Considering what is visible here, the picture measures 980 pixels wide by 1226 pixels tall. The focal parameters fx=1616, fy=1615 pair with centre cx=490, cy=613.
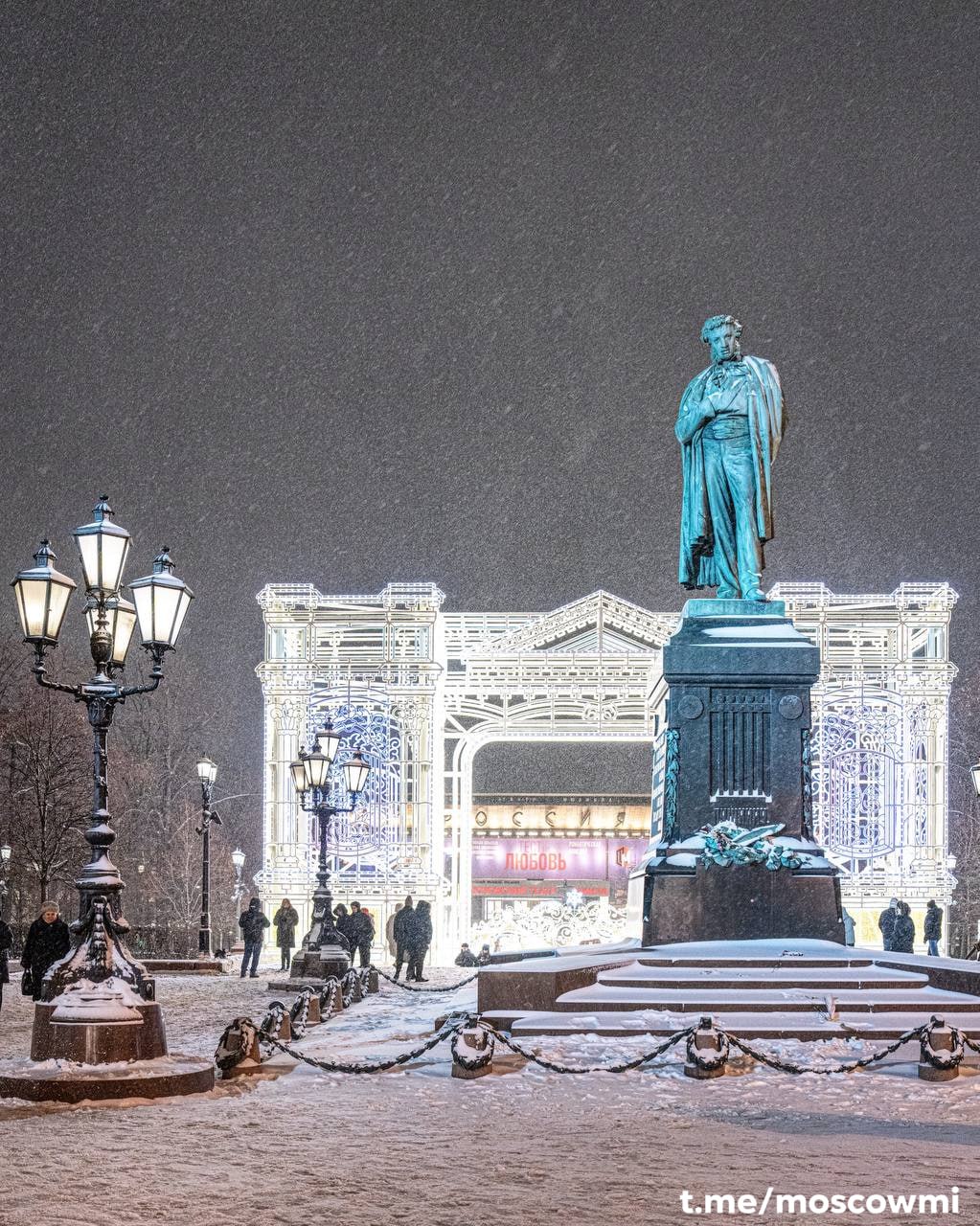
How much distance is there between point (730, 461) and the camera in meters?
16.0

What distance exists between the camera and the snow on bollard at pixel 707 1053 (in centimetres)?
1111

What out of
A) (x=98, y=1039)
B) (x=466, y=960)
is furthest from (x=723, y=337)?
(x=466, y=960)

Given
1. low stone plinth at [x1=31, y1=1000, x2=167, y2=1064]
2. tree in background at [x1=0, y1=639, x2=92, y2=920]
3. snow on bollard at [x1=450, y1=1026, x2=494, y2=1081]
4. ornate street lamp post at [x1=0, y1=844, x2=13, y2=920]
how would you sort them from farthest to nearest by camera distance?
tree in background at [x1=0, y1=639, x2=92, y2=920] → ornate street lamp post at [x1=0, y1=844, x2=13, y2=920] → snow on bollard at [x1=450, y1=1026, x2=494, y2=1081] → low stone plinth at [x1=31, y1=1000, x2=167, y2=1064]

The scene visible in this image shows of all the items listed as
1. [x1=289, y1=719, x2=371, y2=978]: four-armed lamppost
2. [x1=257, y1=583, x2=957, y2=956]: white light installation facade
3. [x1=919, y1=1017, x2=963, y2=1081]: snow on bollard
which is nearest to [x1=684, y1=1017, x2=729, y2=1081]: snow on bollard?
[x1=919, y1=1017, x2=963, y2=1081]: snow on bollard

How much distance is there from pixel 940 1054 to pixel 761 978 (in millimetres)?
2334

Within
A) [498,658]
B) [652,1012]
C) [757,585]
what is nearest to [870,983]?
[652,1012]

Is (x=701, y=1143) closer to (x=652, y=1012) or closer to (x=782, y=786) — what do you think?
(x=652, y=1012)

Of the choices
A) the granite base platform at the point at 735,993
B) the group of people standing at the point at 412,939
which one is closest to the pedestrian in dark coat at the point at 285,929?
the group of people standing at the point at 412,939

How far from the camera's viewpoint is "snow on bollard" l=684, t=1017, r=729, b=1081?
11.1 meters

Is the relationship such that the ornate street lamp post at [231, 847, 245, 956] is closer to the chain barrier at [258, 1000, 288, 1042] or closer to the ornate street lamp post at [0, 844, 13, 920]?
the ornate street lamp post at [0, 844, 13, 920]

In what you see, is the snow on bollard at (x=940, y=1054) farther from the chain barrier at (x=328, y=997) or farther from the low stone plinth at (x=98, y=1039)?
the chain barrier at (x=328, y=997)

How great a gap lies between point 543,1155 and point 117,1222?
2.39 m

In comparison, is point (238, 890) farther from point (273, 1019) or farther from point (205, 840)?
point (273, 1019)

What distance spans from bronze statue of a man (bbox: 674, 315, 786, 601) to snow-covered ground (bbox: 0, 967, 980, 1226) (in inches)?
215
